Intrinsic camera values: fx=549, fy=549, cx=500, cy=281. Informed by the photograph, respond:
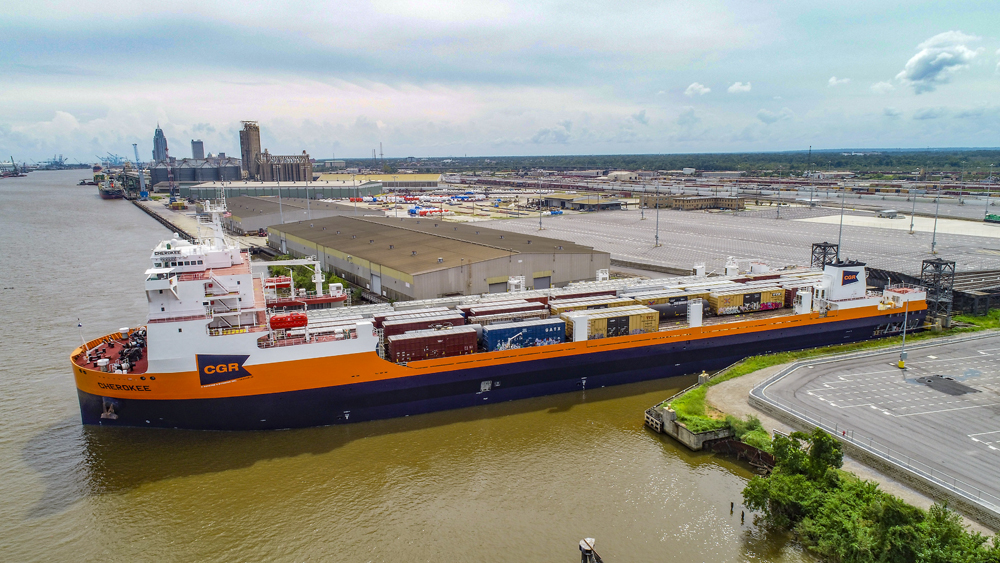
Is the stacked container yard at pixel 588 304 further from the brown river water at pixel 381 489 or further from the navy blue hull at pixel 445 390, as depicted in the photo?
the brown river water at pixel 381 489

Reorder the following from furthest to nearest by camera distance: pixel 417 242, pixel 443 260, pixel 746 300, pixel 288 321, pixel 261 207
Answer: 1. pixel 261 207
2. pixel 417 242
3. pixel 443 260
4. pixel 746 300
5. pixel 288 321

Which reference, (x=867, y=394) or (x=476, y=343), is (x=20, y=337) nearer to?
(x=476, y=343)

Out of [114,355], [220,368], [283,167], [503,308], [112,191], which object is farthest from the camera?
[283,167]

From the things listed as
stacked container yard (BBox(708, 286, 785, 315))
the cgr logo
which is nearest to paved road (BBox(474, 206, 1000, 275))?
stacked container yard (BBox(708, 286, 785, 315))

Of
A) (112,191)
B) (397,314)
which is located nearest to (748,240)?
(397,314)

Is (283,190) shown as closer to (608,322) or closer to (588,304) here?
(588,304)

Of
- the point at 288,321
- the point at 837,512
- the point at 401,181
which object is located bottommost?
the point at 837,512

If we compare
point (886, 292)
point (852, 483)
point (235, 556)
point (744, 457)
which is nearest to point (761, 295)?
point (886, 292)
